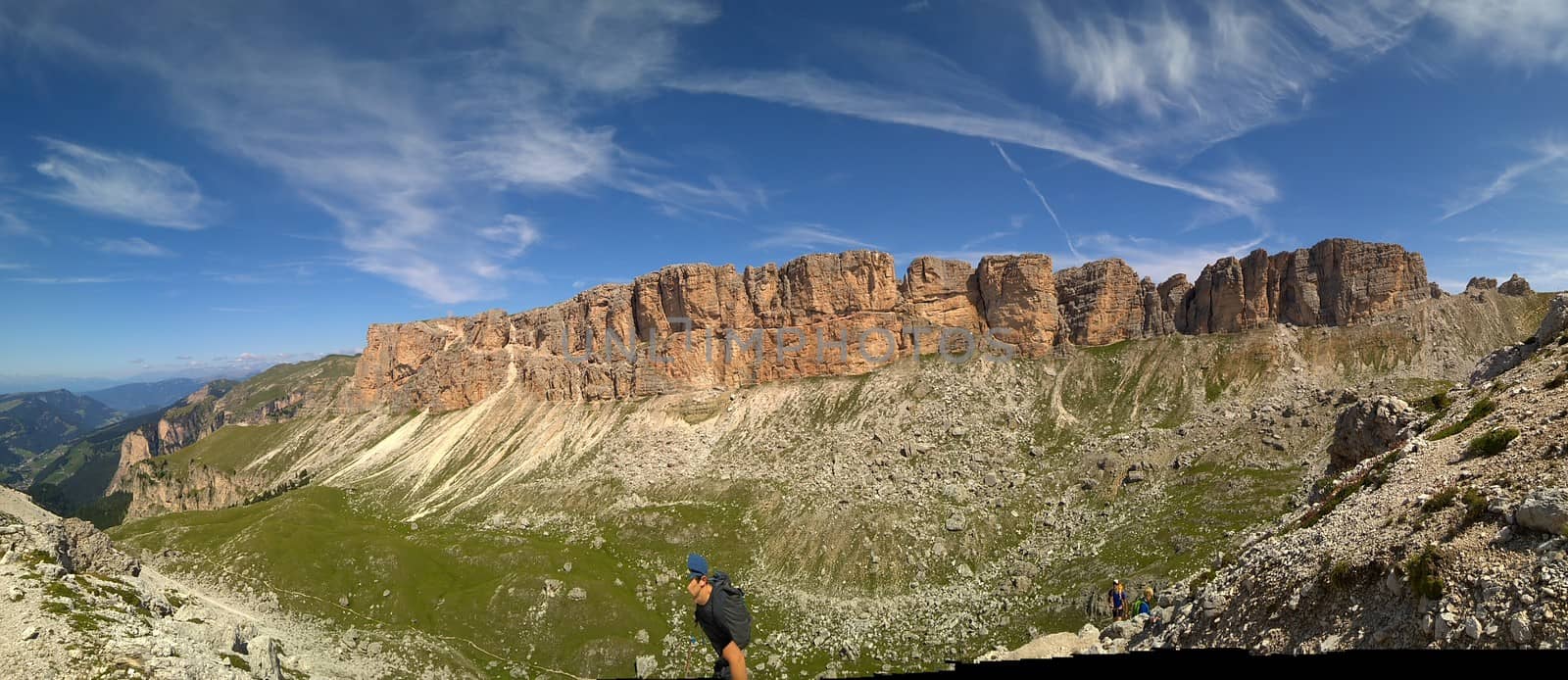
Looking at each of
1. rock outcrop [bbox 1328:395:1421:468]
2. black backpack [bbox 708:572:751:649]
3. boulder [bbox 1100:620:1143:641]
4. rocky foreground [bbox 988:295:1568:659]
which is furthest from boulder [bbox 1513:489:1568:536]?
rock outcrop [bbox 1328:395:1421:468]

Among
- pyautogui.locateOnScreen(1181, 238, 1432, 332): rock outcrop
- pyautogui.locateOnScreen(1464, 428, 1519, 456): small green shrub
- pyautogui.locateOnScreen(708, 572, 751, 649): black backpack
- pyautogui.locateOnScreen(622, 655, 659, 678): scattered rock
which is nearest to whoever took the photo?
pyautogui.locateOnScreen(708, 572, 751, 649): black backpack

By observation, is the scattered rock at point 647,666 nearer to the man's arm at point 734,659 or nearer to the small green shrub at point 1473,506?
the small green shrub at point 1473,506

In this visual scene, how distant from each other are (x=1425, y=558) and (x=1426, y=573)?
0.59 meters

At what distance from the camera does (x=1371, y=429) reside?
37.9 meters

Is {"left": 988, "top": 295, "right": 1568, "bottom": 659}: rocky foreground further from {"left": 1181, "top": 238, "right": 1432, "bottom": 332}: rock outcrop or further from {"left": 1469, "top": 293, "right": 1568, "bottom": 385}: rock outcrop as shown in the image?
{"left": 1181, "top": 238, "right": 1432, "bottom": 332}: rock outcrop

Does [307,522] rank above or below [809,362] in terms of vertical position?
below

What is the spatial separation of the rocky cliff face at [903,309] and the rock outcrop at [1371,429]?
7897 centimetres

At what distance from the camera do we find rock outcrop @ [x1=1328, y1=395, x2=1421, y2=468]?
3494cm

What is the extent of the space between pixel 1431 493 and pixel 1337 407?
77805mm

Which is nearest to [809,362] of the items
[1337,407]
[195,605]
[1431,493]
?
[1337,407]

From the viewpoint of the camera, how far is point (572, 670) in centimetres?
6384

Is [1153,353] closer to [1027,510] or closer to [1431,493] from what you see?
[1027,510]

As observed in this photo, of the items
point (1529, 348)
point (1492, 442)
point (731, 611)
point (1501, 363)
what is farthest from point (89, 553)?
point (1529, 348)

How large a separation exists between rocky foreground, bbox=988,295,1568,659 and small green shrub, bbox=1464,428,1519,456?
5 cm
